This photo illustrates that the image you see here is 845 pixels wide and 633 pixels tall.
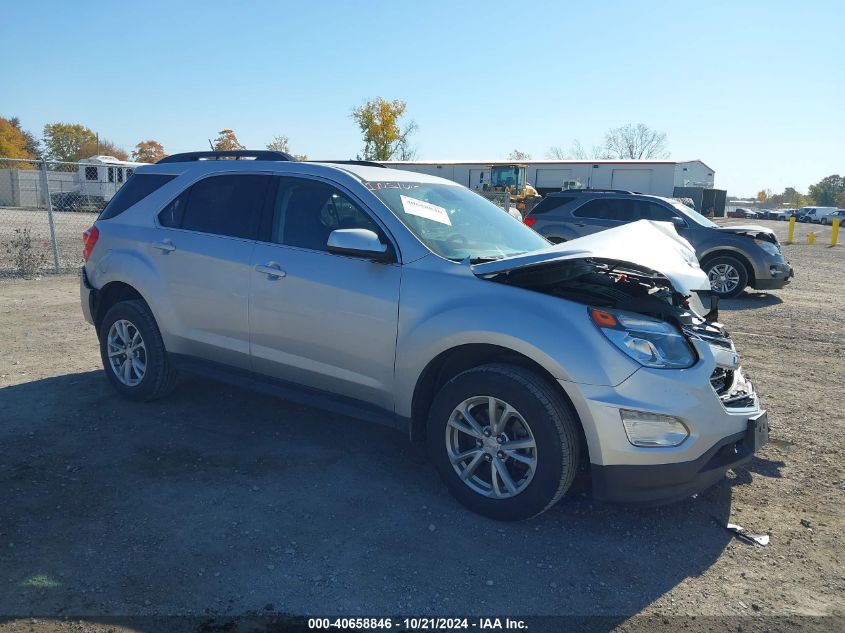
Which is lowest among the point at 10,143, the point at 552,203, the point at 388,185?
the point at 552,203

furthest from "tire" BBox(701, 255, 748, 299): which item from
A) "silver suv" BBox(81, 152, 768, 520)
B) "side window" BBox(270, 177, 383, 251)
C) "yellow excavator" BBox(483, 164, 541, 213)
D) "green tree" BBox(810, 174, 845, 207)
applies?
"green tree" BBox(810, 174, 845, 207)

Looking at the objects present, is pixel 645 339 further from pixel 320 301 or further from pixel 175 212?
pixel 175 212

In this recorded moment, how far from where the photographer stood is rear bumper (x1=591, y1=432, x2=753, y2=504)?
316 cm

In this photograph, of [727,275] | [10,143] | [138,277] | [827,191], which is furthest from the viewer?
[827,191]

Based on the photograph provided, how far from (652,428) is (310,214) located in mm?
2529

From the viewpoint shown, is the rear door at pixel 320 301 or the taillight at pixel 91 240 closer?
the rear door at pixel 320 301

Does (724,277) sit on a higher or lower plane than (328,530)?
higher

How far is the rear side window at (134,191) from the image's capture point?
17.3ft

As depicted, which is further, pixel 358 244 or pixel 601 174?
pixel 601 174

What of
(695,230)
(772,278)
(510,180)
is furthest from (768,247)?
(510,180)

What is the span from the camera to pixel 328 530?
3432 mm

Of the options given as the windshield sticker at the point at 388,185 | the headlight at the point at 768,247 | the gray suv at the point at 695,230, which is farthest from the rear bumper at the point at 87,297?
the headlight at the point at 768,247

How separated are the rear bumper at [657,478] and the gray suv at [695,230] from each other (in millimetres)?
8804

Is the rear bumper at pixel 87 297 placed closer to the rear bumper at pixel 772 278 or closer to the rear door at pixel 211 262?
the rear door at pixel 211 262
